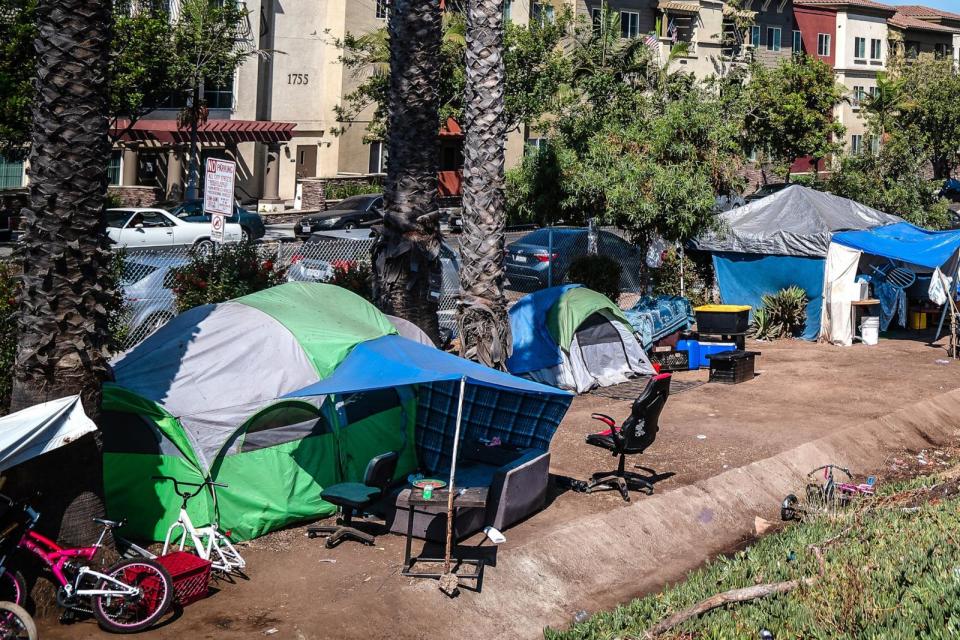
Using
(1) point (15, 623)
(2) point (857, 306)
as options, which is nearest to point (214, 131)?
(2) point (857, 306)

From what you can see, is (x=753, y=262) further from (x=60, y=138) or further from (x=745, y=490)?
(x=60, y=138)

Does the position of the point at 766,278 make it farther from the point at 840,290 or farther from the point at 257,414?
the point at 257,414

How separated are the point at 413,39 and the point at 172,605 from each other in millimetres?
8859

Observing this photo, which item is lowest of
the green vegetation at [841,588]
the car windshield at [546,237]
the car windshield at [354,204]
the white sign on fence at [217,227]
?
the green vegetation at [841,588]

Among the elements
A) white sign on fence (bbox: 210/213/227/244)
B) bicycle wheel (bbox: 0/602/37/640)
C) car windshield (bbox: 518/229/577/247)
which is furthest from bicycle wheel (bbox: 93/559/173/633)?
car windshield (bbox: 518/229/577/247)

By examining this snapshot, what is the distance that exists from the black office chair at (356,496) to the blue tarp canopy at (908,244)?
1448cm

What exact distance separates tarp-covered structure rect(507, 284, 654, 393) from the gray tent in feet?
17.6

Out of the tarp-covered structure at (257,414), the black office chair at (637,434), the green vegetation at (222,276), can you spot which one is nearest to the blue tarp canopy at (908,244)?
the black office chair at (637,434)

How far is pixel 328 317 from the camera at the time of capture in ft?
39.1

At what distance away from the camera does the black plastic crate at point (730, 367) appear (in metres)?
18.5

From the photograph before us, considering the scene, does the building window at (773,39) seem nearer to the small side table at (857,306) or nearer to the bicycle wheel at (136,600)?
the small side table at (857,306)

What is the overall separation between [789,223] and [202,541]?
17396mm

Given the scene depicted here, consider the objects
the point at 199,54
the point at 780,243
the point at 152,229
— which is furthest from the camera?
the point at 199,54

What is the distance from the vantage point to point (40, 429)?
27.6 feet
